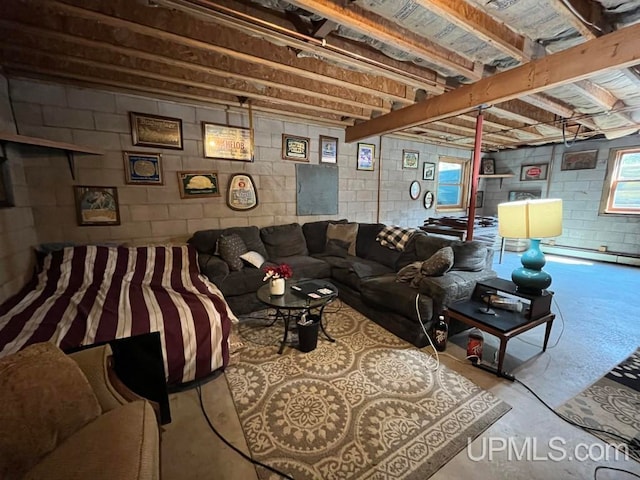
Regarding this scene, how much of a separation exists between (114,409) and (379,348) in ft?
6.18

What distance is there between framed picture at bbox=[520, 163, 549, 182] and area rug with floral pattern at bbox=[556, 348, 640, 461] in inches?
208

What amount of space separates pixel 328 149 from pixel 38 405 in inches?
160

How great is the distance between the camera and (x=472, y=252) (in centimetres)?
268

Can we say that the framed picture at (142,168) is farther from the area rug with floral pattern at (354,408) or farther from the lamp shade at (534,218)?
the lamp shade at (534,218)

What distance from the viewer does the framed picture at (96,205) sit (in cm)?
278

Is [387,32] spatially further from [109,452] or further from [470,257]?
[109,452]

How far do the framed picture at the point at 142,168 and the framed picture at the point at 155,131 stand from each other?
5.1 inches

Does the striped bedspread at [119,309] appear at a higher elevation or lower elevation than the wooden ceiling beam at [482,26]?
lower

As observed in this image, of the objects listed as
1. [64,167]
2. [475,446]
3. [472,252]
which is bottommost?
[475,446]

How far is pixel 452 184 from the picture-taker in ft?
20.7

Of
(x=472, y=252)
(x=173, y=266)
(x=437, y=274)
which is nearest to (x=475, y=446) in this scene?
(x=437, y=274)

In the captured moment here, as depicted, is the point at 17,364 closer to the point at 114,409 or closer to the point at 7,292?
the point at 114,409

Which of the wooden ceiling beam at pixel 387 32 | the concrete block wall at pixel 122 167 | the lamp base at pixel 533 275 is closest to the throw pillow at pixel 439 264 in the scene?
the lamp base at pixel 533 275

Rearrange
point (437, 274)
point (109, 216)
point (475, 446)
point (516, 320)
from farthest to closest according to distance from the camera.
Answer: point (109, 216), point (437, 274), point (516, 320), point (475, 446)
